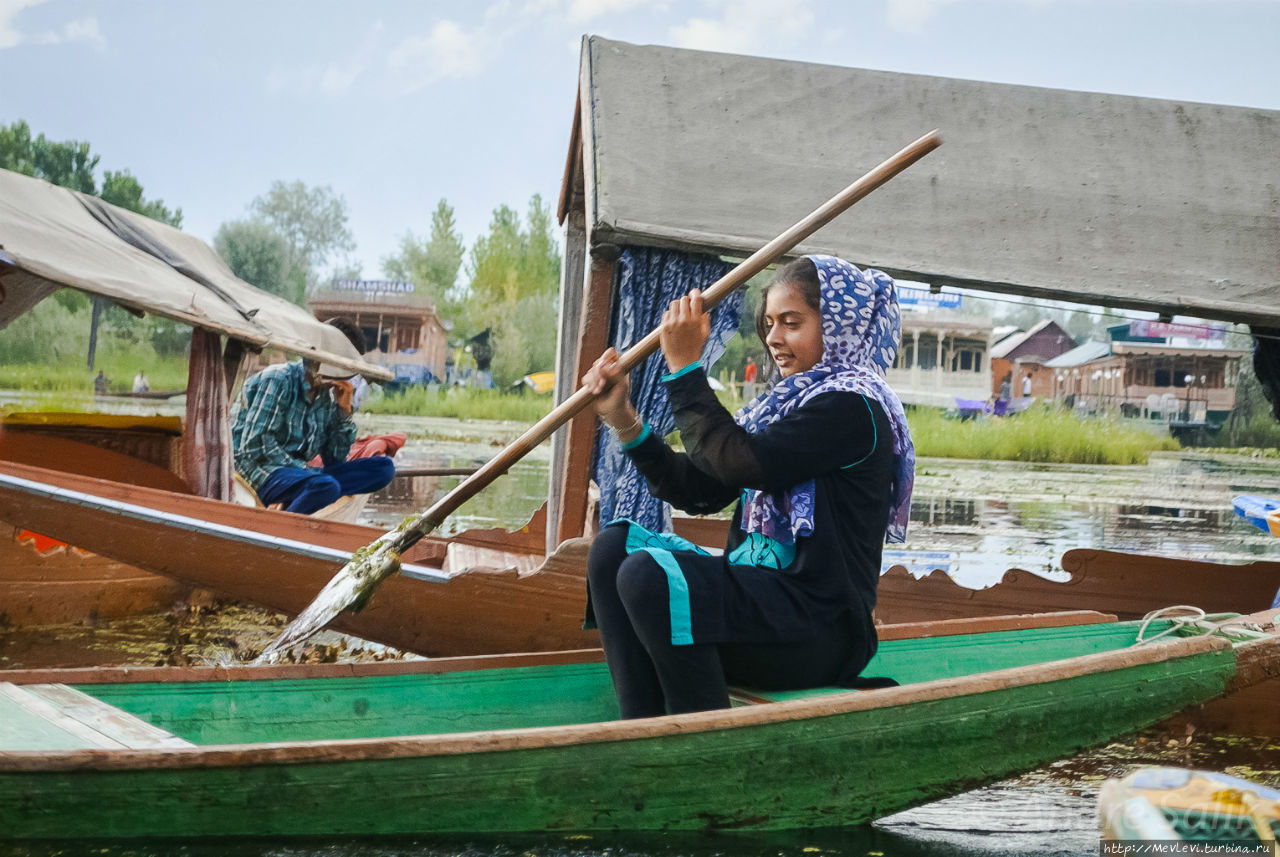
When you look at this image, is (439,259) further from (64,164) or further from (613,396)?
(613,396)

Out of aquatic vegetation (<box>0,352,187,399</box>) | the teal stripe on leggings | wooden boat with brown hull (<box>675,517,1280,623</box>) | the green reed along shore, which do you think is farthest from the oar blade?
aquatic vegetation (<box>0,352,187,399</box>)

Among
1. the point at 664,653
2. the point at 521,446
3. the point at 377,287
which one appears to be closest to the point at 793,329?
the point at 664,653

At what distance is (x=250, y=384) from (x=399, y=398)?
75.6 ft

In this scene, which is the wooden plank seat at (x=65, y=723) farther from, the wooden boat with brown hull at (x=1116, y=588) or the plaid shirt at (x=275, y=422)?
the plaid shirt at (x=275, y=422)

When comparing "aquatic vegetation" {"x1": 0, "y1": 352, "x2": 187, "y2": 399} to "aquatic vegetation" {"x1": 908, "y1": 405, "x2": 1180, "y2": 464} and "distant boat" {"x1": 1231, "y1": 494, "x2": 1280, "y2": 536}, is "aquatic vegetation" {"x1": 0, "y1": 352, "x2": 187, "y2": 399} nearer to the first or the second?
"aquatic vegetation" {"x1": 908, "y1": 405, "x2": 1180, "y2": 464}

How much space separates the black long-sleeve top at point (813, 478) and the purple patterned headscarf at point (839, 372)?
1.2 inches

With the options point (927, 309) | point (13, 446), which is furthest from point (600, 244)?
point (927, 309)

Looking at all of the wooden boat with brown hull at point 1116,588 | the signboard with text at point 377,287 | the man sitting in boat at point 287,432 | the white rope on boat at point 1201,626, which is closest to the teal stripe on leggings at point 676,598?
the white rope on boat at point 1201,626

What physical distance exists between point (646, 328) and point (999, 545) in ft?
23.1

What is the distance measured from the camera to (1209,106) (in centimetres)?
473

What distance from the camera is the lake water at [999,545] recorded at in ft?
7.18

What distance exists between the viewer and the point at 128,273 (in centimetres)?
481

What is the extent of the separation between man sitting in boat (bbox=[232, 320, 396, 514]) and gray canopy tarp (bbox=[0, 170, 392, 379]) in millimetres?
224

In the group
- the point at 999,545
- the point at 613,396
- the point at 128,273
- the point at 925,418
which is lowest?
the point at 999,545
